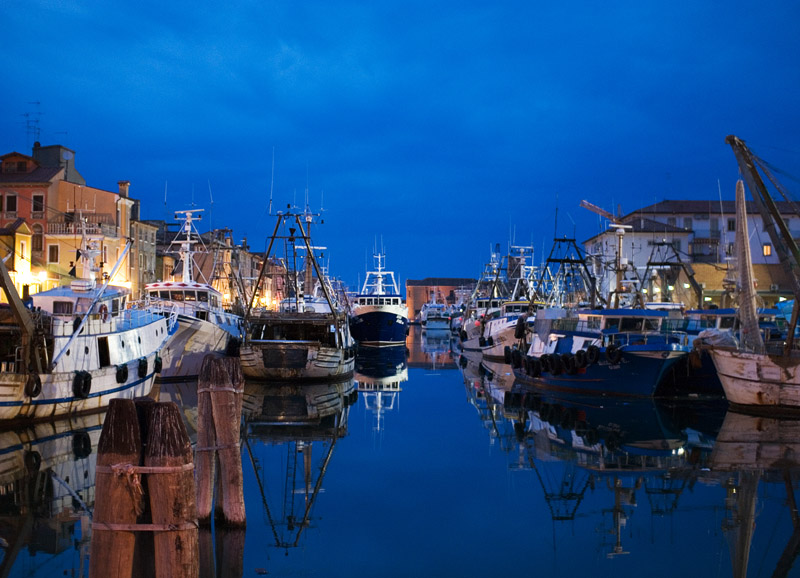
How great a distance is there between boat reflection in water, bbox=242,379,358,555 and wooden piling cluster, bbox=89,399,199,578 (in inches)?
155

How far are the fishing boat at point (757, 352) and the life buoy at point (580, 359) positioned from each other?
5094 mm

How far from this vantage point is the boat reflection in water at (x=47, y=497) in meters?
10.2

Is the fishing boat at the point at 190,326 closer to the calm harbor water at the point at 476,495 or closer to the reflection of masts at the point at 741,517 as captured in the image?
the calm harbor water at the point at 476,495

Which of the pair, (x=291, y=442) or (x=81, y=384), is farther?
(x=81, y=384)

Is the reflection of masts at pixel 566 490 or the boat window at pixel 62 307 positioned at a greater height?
the boat window at pixel 62 307

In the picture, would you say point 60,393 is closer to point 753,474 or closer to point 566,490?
point 566,490

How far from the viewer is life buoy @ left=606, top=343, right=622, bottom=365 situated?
2717cm

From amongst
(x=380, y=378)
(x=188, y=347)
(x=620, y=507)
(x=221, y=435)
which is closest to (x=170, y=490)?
(x=221, y=435)

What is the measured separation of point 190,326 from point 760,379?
21282 millimetres

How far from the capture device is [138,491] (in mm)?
7207

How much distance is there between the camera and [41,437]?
19.0 metres

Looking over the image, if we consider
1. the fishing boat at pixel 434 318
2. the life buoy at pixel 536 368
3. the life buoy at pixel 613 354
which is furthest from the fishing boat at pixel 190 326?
the fishing boat at pixel 434 318

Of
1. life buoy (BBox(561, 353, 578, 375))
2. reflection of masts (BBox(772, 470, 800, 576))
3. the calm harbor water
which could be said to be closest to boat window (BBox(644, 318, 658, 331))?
life buoy (BBox(561, 353, 578, 375))

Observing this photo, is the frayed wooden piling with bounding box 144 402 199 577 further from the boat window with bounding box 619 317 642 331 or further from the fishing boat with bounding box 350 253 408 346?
the fishing boat with bounding box 350 253 408 346
